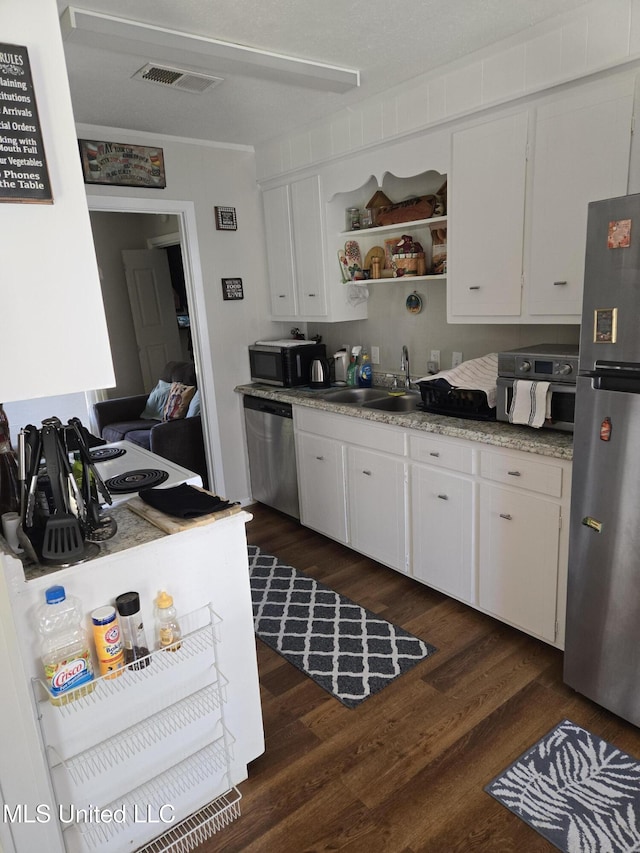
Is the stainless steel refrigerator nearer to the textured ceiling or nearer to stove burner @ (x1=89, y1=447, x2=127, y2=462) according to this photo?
the textured ceiling

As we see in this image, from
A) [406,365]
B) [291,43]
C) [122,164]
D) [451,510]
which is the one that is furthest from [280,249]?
[451,510]

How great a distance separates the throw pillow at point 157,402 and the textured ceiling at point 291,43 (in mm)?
2363

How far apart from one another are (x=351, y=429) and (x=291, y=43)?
6.05ft

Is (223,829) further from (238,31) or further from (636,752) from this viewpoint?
(238,31)

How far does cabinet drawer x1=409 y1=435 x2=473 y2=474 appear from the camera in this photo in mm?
2613

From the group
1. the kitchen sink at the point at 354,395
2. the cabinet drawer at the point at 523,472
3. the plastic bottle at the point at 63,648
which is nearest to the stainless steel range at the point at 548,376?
the cabinet drawer at the point at 523,472

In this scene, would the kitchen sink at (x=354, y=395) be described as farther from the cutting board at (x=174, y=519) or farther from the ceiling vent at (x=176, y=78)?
the cutting board at (x=174, y=519)

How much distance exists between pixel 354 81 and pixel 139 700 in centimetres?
276

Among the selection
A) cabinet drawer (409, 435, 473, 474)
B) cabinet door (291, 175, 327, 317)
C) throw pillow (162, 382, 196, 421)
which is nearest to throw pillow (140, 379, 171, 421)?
throw pillow (162, 382, 196, 421)

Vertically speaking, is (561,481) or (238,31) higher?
(238,31)

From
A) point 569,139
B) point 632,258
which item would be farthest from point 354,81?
Answer: point 632,258

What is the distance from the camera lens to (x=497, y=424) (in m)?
2.61

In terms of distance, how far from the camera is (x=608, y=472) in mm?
1906

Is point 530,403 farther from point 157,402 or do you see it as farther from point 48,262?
point 157,402
